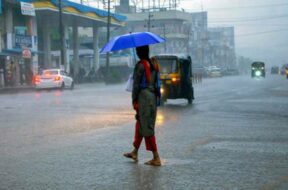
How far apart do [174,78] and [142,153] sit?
42.2ft

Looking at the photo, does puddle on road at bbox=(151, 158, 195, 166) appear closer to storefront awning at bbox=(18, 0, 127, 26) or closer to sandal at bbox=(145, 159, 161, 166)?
sandal at bbox=(145, 159, 161, 166)

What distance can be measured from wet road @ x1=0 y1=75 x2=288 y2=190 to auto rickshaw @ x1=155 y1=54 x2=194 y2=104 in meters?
5.85

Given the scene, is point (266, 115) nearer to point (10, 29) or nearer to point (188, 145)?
point (188, 145)

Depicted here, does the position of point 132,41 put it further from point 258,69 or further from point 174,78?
point 258,69

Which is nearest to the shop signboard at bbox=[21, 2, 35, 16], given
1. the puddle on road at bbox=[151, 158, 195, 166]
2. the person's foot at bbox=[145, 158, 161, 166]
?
the puddle on road at bbox=[151, 158, 195, 166]

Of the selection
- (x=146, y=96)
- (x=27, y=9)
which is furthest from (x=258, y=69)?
(x=146, y=96)

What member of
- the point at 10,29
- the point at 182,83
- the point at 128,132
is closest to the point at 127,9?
the point at 10,29

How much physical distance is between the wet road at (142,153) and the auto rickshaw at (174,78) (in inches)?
230

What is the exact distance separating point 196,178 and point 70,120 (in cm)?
850

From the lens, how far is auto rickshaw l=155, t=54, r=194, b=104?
21938 mm

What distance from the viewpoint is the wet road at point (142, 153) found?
22.4ft

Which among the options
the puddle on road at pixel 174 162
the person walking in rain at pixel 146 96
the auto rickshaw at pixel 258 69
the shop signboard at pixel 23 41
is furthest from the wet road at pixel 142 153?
the auto rickshaw at pixel 258 69

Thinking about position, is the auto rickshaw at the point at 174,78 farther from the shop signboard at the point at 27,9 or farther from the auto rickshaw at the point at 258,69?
the auto rickshaw at the point at 258,69

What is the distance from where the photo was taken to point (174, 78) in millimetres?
21844
